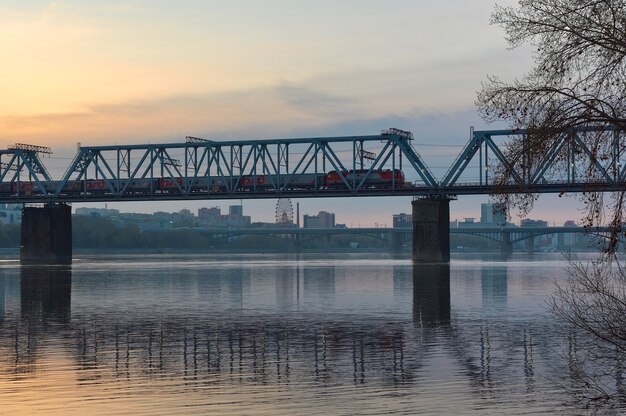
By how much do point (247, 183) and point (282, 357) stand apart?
141 metres

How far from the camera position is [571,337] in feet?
130

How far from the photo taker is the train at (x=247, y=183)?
165 m

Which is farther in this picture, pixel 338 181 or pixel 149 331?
pixel 338 181

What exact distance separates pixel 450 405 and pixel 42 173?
180 metres

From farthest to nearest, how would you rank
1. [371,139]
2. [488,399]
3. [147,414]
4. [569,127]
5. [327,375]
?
[371,139] < [327,375] < [488,399] < [147,414] < [569,127]

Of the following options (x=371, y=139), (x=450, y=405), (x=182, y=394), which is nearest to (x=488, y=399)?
(x=450, y=405)

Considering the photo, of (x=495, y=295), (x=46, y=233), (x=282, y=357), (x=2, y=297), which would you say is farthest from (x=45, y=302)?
(x=46, y=233)

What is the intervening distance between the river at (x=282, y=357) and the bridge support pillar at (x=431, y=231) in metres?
87.7

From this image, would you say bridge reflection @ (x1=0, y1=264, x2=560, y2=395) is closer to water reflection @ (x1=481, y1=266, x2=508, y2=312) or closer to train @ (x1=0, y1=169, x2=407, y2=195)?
water reflection @ (x1=481, y1=266, x2=508, y2=312)

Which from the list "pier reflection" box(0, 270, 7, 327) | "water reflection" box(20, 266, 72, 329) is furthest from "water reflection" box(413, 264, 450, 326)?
"pier reflection" box(0, 270, 7, 327)

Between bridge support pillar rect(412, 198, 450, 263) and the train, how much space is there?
23.6 feet

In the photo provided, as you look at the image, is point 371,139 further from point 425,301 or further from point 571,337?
point 571,337

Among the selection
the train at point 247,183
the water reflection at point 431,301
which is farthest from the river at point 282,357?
the train at point 247,183

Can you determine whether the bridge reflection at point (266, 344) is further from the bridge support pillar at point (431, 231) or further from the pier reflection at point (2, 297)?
the bridge support pillar at point (431, 231)
